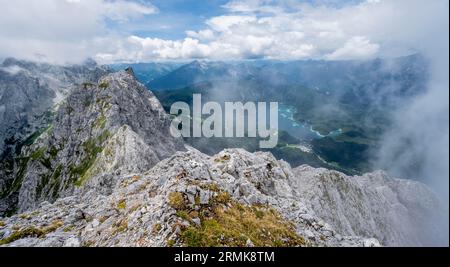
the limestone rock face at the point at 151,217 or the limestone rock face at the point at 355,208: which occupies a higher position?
the limestone rock face at the point at 151,217

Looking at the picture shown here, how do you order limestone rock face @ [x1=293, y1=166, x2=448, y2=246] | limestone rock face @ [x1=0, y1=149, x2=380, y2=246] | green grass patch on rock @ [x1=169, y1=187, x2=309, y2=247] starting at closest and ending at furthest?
1. green grass patch on rock @ [x1=169, y1=187, x2=309, y2=247]
2. limestone rock face @ [x1=0, y1=149, x2=380, y2=246]
3. limestone rock face @ [x1=293, y1=166, x2=448, y2=246]

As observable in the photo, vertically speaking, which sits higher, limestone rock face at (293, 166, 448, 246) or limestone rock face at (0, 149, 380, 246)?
limestone rock face at (0, 149, 380, 246)

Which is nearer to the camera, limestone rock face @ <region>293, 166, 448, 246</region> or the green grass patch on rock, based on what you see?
the green grass patch on rock

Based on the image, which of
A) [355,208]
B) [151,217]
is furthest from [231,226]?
[355,208]

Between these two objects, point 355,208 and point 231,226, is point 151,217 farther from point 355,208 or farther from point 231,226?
point 355,208

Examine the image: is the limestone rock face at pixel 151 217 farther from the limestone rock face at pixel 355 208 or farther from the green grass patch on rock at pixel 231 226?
the limestone rock face at pixel 355 208

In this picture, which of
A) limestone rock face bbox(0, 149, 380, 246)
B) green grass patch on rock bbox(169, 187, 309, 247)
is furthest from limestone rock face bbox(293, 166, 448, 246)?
green grass patch on rock bbox(169, 187, 309, 247)

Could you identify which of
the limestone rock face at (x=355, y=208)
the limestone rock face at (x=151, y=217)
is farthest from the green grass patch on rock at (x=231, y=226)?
the limestone rock face at (x=355, y=208)

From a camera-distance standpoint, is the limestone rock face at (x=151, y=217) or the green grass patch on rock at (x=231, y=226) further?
the limestone rock face at (x=151, y=217)

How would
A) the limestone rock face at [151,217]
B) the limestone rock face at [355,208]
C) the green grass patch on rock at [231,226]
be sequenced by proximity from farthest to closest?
the limestone rock face at [355,208] → the limestone rock face at [151,217] → the green grass patch on rock at [231,226]

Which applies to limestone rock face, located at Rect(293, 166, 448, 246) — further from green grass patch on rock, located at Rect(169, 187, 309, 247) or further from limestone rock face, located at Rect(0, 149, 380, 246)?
green grass patch on rock, located at Rect(169, 187, 309, 247)

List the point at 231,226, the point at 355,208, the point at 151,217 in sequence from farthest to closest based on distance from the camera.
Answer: the point at 355,208 < the point at 231,226 < the point at 151,217

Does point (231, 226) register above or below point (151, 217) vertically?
below
